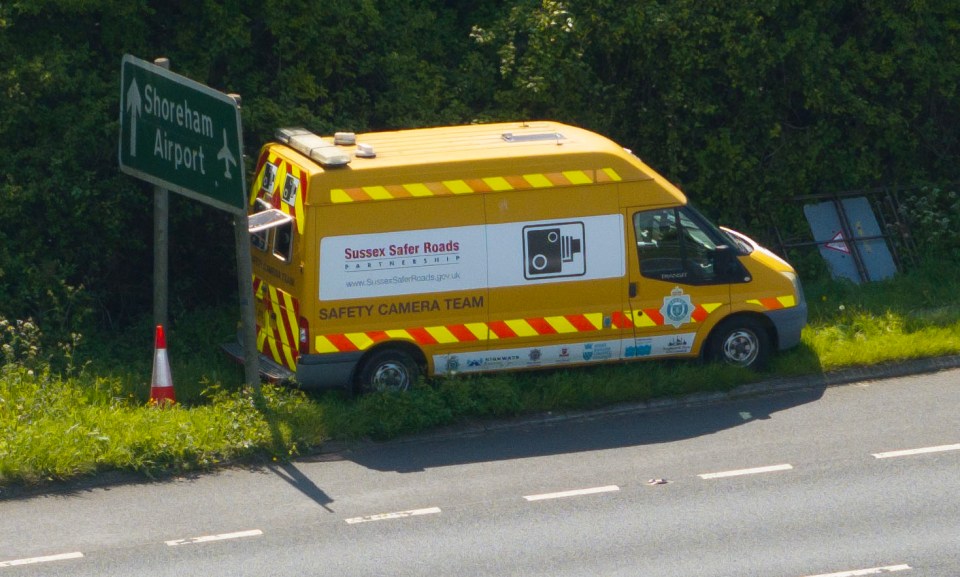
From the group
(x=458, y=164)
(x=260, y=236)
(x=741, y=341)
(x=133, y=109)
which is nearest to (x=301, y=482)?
(x=260, y=236)

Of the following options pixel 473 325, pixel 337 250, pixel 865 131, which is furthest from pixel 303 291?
pixel 865 131

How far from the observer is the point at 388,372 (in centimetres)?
1194

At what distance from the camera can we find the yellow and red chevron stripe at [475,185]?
11.5 metres

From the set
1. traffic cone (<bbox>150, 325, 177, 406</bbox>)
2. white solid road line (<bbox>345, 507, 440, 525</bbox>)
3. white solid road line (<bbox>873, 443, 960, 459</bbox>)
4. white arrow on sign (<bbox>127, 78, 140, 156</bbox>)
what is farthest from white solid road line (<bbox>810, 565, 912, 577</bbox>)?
white arrow on sign (<bbox>127, 78, 140, 156</bbox>)

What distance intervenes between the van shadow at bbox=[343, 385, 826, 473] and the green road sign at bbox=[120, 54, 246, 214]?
2434 millimetres

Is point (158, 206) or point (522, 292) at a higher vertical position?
point (158, 206)

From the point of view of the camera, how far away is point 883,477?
1035 cm

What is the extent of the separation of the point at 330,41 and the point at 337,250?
425 centimetres

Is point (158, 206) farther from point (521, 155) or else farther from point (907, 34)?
point (907, 34)

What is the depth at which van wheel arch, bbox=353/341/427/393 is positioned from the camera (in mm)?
11875

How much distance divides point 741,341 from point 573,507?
11.7 feet

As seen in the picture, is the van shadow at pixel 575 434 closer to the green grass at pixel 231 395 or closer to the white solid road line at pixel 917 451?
the green grass at pixel 231 395

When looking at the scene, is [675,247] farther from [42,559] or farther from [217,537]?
[42,559]

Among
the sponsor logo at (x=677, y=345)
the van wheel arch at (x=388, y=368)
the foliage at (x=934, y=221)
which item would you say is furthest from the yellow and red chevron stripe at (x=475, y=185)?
the foliage at (x=934, y=221)
